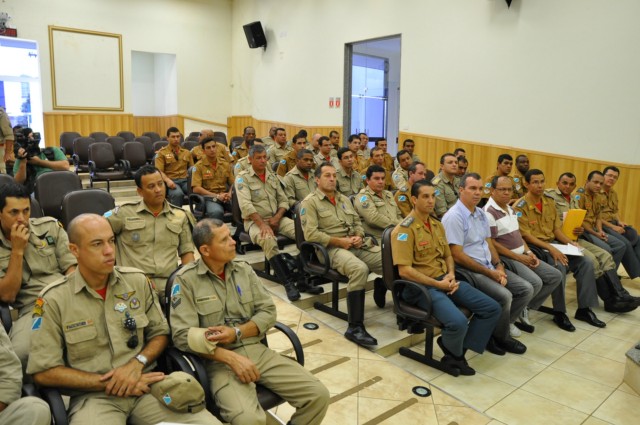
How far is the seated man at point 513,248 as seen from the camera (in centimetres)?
390

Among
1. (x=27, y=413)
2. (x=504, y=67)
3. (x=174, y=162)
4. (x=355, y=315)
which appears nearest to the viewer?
(x=27, y=413)

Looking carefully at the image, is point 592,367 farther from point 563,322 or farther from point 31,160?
point 31,160

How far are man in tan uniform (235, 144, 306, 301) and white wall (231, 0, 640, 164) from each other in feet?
13.1

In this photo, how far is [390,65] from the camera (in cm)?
1192

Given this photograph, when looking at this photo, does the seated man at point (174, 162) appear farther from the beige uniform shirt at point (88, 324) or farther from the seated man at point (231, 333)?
the beige uniform shirt at point (88, 324)

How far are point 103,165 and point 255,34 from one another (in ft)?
19.0

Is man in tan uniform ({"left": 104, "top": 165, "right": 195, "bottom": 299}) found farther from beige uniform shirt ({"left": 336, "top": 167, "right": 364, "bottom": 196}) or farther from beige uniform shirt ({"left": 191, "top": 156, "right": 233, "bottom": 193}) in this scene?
beige uniform shirt ({"left": 336, "top": 167, "right": 364, "bottom": 196})

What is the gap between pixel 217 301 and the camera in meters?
2.23

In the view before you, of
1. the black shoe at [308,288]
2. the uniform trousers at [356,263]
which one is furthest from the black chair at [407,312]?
the black shoe at [308,288]

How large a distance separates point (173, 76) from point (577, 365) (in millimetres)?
11365

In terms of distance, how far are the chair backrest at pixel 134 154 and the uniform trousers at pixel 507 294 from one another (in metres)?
5.97

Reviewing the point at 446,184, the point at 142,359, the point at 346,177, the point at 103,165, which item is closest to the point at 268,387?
the point at 142,359

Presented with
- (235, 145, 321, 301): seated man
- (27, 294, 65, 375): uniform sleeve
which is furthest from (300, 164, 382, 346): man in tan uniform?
(27, 294, 65, 375): uniform sleeve

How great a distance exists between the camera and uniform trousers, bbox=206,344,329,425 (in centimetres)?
197
